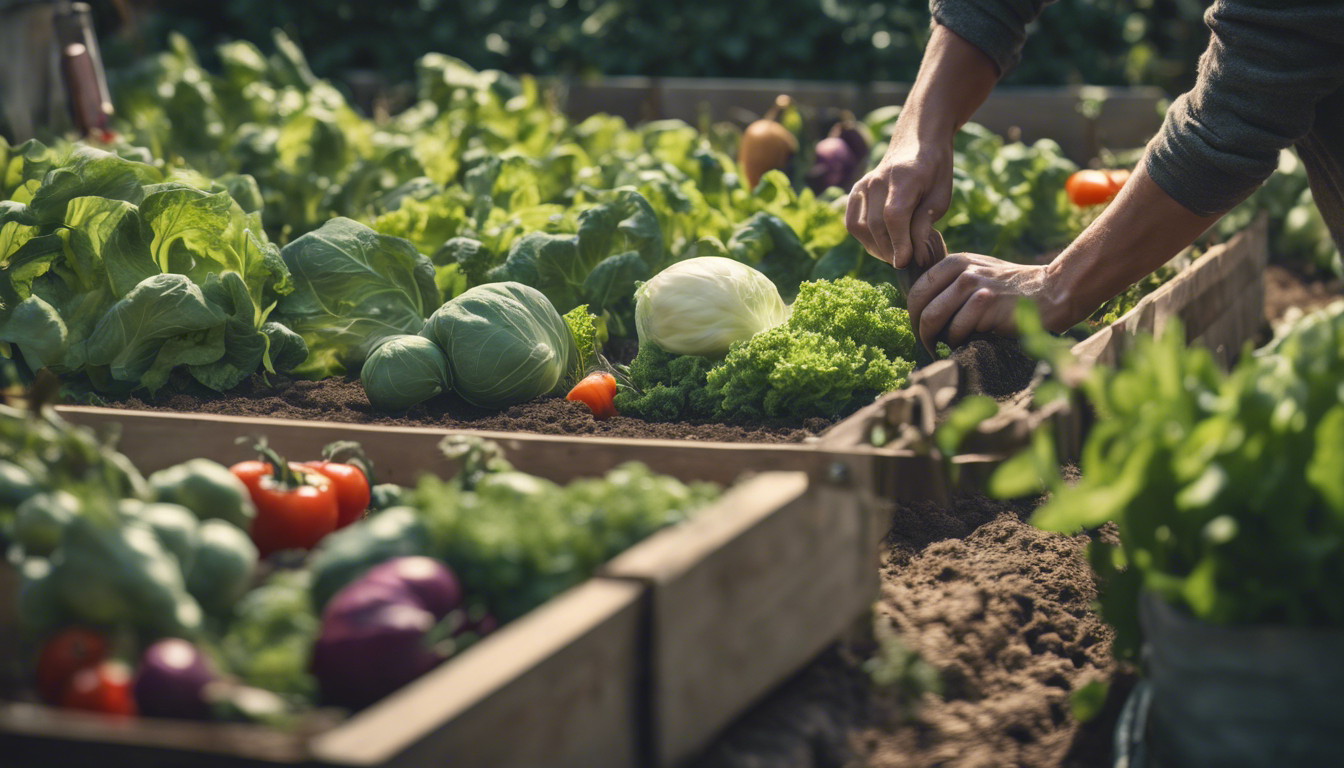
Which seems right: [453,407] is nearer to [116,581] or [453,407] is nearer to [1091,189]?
[116,581]

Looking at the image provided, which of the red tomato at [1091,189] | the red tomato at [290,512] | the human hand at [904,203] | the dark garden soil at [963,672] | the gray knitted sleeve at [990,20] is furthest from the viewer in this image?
the red tomato at [1091,189]

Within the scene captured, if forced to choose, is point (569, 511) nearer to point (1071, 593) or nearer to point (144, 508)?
point (144, 508)

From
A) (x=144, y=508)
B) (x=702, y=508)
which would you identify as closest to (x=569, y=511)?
(x=702, y=508)

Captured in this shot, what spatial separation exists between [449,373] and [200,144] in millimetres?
3167

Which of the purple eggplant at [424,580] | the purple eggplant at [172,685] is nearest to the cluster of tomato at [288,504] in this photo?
the purple eggplant at [424,580]

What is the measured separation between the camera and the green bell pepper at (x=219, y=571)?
165 centimetres

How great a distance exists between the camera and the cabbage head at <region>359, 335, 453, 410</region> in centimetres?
299

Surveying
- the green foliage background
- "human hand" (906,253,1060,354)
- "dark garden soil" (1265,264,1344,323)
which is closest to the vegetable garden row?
"human hand" (906,253,1060,354)

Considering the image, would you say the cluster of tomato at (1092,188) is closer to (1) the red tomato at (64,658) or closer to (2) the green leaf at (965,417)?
(2) the green leaf at (965,417)

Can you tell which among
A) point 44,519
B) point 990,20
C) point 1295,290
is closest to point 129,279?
point 44,519

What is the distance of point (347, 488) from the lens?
228cm

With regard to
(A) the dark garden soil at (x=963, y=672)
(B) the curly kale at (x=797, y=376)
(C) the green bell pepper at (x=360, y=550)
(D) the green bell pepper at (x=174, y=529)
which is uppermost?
(D) the green bell pepper at (x=174, y=529)

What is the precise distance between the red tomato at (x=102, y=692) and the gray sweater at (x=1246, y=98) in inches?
92.9

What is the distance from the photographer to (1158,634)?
158 centimetres
